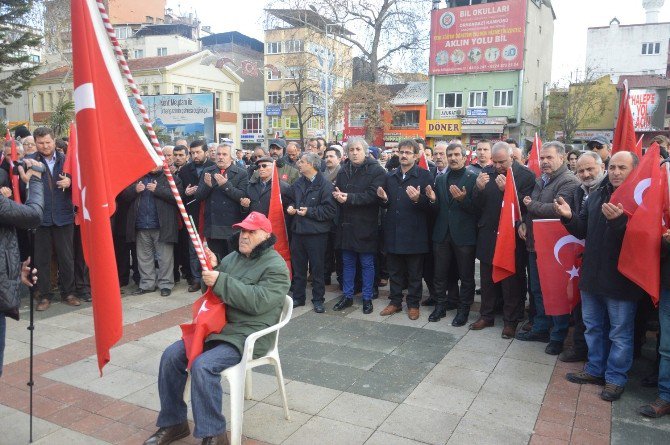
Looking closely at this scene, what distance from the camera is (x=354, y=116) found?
41281 mm

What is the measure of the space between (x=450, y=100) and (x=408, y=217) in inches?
1558

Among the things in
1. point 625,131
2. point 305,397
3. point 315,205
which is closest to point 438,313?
point 315,205

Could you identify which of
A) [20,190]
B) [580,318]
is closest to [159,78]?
[20,190]

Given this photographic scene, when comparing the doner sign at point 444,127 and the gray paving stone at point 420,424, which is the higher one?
the doner sign at point 444,127

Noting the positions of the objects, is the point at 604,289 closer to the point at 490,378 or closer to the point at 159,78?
the point at 490,378

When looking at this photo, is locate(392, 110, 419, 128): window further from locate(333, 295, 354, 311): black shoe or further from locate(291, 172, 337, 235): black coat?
locate(333, 295, 354, 311): black shoe

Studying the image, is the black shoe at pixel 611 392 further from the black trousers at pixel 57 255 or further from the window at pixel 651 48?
the window at pixel 651 48

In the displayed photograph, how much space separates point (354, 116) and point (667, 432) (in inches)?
1521

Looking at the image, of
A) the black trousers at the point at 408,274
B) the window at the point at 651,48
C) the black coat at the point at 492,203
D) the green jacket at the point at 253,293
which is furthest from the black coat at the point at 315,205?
the window at the point at 651,48

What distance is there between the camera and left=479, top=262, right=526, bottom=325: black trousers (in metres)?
5.96

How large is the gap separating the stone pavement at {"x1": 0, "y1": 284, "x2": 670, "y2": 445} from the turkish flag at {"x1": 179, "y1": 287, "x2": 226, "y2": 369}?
749 mm

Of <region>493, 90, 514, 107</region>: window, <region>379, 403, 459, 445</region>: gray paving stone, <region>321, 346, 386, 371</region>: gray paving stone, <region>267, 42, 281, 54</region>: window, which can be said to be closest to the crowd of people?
<region>321, 346, 386, 371</region>: gray paving stone

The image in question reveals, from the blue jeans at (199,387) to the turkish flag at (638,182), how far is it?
3182 mm

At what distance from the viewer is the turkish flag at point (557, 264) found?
5.19m
